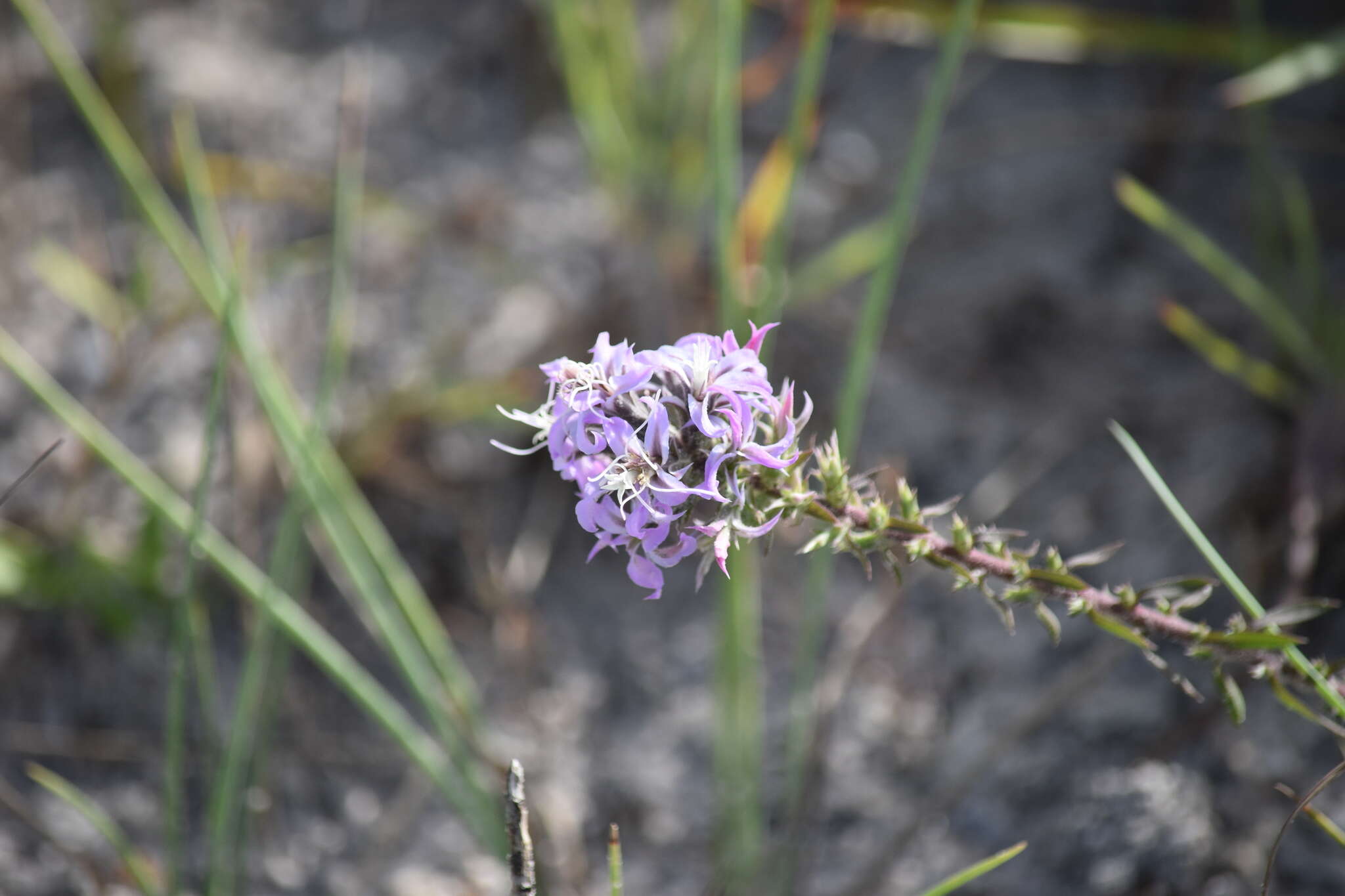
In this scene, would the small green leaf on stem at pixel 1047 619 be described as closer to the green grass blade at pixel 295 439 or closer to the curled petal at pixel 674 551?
the curled petal at pixel 674 551

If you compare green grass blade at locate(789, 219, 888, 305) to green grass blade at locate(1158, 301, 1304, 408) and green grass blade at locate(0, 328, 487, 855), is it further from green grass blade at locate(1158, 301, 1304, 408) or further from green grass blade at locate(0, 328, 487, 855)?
green grass blade at locate(0, 328, 487, 855)

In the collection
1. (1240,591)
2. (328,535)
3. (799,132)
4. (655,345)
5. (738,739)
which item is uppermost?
(799,132)

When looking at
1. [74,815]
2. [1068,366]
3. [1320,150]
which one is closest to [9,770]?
[74,815]

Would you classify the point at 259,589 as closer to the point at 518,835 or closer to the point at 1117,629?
the point at 518,835

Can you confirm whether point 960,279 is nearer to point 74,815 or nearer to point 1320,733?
point 1320,733


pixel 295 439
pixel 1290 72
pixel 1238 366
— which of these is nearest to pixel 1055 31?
pixel 1290 72

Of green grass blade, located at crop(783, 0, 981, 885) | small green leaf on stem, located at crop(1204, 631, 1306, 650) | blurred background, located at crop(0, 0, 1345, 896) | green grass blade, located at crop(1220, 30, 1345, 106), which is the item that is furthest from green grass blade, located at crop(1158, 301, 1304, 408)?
small green leaf on stem, located at crop(1204, 631, 1306, 650)

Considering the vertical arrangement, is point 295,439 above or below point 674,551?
above
